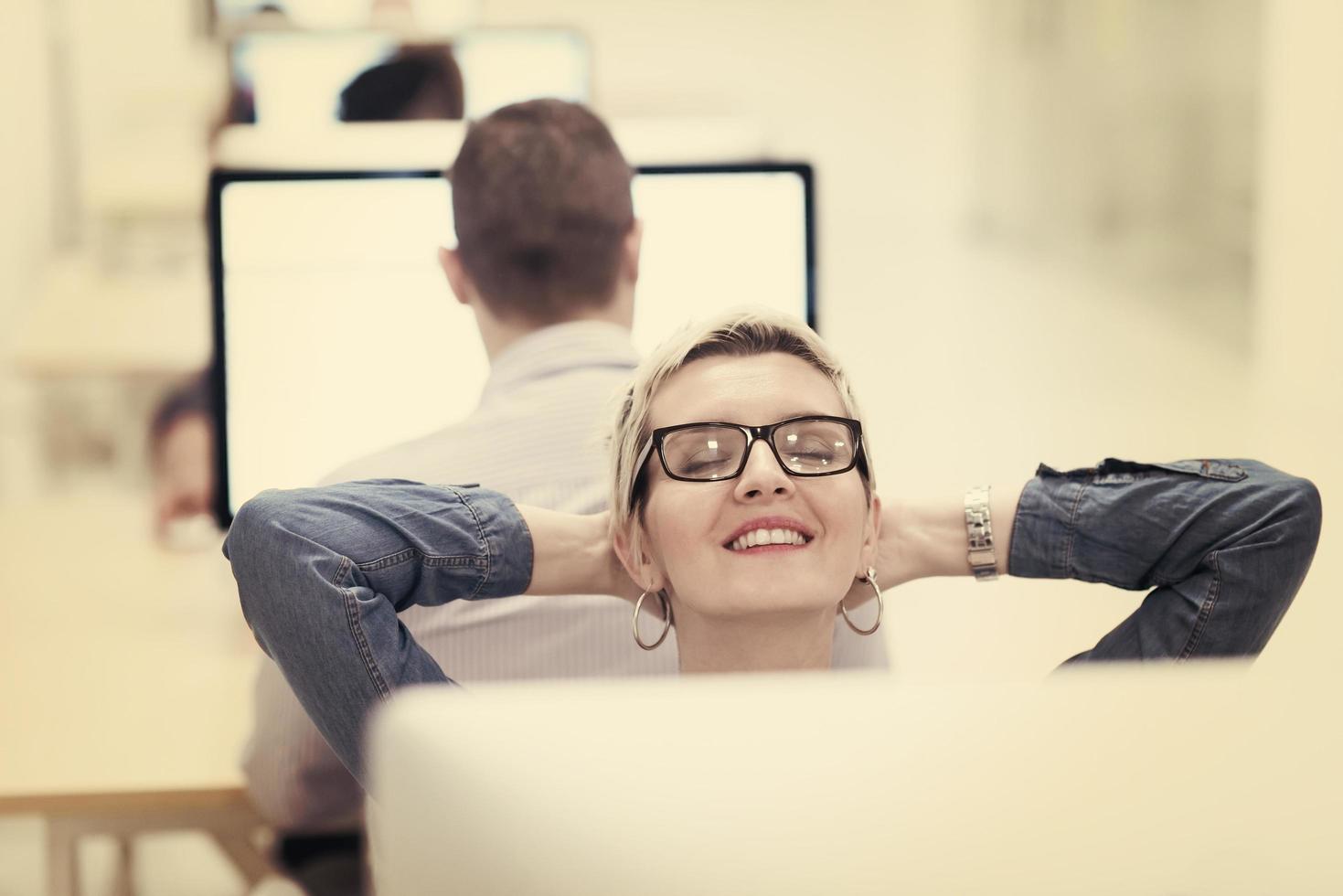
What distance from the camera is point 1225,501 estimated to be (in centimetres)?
111

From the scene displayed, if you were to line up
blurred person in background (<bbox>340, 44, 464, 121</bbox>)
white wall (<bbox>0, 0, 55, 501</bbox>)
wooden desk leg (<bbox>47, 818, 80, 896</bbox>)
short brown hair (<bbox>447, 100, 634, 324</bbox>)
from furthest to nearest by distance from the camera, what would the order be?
white wall (<bbox>0, 0, 55, 501</bbox>), blurred person in background (<bbox>340, 44, 464, 121</bbox>), short brown hair (<bbox>447, 100, 634, 324</bbox>), wooden desk leg (<bbox>47, 818, 80, 896</bbox>)

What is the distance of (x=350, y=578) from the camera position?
101 cm

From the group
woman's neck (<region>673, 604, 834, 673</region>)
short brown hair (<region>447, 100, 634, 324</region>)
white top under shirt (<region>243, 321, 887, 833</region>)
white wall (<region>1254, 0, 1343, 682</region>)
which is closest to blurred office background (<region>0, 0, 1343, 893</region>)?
white wall (<region>1254, 0, 1343, 682</region>)

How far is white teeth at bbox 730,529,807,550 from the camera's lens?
3.38 ft

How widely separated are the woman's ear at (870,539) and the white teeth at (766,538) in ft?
0.37

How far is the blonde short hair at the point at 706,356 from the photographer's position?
3.61ft

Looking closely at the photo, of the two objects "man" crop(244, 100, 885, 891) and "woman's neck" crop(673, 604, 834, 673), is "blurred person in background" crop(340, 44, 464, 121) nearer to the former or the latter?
"man" crop(244, 100, 885, 891)

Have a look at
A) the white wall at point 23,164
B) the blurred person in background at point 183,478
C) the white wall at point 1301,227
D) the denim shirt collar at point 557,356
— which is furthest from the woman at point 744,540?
the white wall at point 23,164

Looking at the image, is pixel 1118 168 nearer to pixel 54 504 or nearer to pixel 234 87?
pixel 234 87

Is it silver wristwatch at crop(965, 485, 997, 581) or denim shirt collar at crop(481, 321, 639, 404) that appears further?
denim shirt collar at crop(481, 321, 639, 404)

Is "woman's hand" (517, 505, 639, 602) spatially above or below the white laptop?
below

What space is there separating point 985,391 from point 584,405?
119 inches

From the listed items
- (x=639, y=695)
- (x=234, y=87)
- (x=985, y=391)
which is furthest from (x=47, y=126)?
(x=639, y=695)

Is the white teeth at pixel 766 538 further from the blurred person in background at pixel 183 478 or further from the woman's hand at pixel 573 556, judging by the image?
the blurred person in background at pixel 183 478
